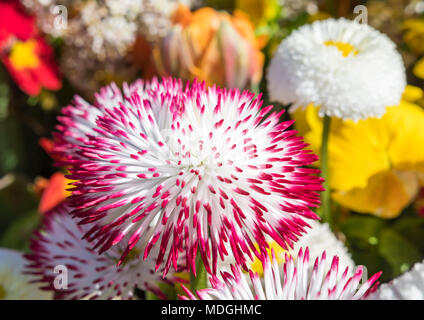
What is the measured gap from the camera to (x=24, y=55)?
56 cm

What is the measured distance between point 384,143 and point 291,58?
0.12 m

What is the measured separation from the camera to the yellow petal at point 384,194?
1.20 feet

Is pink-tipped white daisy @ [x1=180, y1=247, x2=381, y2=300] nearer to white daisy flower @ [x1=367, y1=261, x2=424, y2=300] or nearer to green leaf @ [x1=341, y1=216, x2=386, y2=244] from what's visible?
white daisy flower @ [x1=367, y1=261, x2=424, y2=300]

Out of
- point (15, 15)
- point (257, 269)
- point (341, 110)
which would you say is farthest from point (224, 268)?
point (15, 15)

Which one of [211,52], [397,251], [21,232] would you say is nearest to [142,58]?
[211,52]

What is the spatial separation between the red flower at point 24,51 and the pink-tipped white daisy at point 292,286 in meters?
0.42

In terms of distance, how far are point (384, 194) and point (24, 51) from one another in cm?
44

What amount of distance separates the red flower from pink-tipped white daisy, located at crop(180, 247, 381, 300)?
0.42m

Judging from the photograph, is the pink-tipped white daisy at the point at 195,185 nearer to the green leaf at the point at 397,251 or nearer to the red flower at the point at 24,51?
the green leaf at the point at 397,251

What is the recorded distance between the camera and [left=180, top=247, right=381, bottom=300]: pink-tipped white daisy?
0.21 meters

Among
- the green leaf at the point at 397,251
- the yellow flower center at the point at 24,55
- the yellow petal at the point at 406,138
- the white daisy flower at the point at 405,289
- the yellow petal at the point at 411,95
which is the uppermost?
the yellow flower center at the point at 24,55

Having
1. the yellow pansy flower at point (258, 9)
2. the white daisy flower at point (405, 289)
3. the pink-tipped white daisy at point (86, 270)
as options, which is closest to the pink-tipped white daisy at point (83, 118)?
the pink-tipped white daisy at point (86, 270)

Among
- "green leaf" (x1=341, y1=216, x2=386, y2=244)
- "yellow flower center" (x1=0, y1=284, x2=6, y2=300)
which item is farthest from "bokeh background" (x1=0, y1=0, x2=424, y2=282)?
"yellow flower center" (x1=0, y1=284, x2=6, y2=300)
